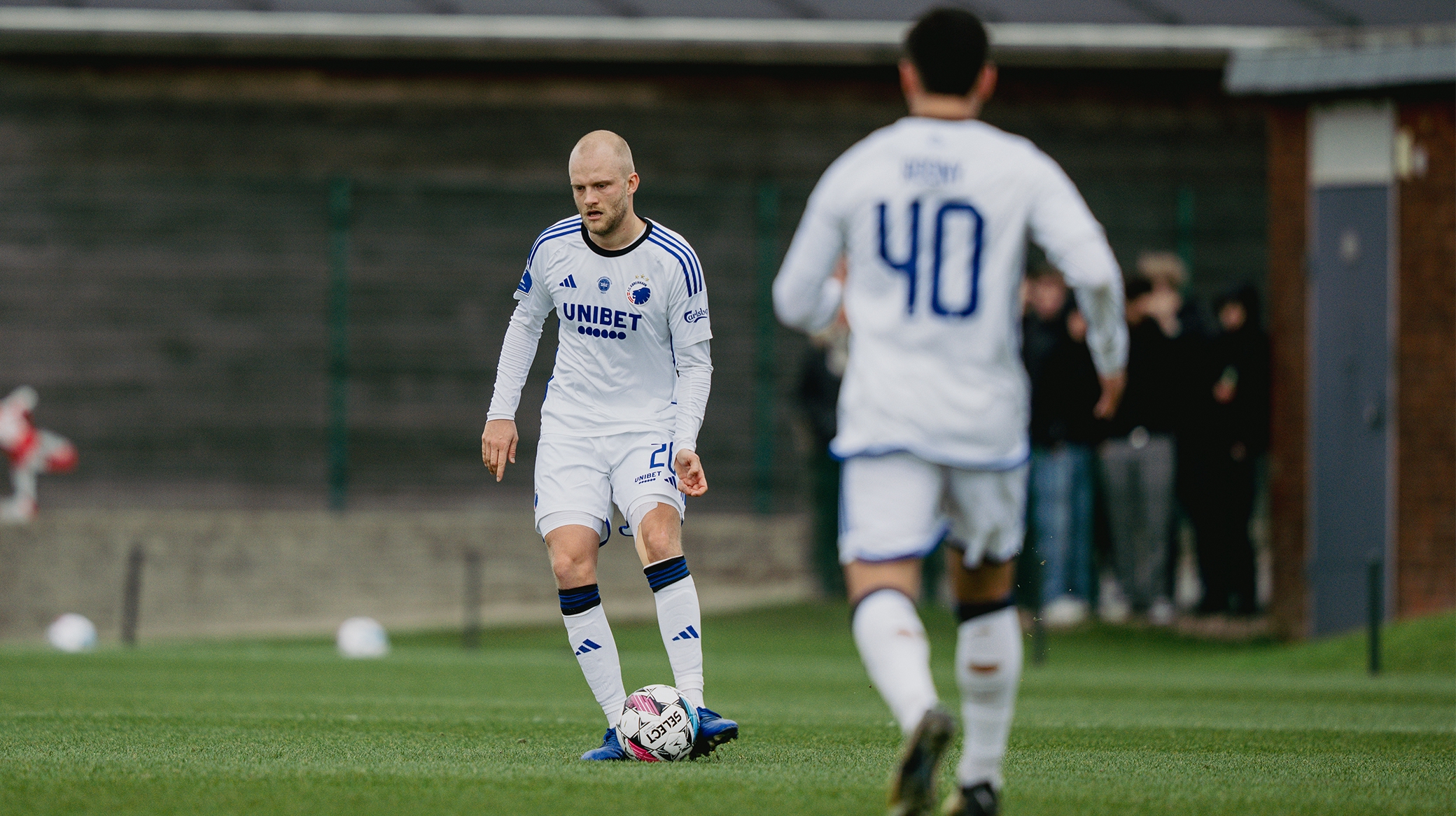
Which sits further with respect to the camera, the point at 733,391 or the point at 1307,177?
the point at 733,391

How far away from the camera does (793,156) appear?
20969 millimetres

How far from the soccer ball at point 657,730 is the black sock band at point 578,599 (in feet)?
1.27

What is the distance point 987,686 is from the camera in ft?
17.0

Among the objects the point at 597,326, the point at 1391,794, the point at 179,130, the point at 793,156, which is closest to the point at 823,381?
the point at 793,156

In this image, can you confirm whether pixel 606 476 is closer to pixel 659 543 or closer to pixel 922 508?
pixel 659 543

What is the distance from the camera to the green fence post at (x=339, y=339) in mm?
19766

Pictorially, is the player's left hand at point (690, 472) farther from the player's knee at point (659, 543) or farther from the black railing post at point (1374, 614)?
the black railing post at point (1374, 614)

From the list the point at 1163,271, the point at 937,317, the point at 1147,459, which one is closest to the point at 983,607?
the point at 937,317

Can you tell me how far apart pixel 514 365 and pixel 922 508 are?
287cm

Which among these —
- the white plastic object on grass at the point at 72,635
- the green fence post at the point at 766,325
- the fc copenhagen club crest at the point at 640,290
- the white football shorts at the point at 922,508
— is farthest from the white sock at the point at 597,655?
the green fence post at the point at 766,325

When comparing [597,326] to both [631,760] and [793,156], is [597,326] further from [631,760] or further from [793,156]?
[793,156]

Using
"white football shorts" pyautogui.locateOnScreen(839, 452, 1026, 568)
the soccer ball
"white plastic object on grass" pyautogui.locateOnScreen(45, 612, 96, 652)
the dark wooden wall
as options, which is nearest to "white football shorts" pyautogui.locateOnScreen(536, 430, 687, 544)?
the soccer ball

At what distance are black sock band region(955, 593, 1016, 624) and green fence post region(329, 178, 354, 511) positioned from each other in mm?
15067

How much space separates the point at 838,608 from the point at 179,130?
28.6 ft
